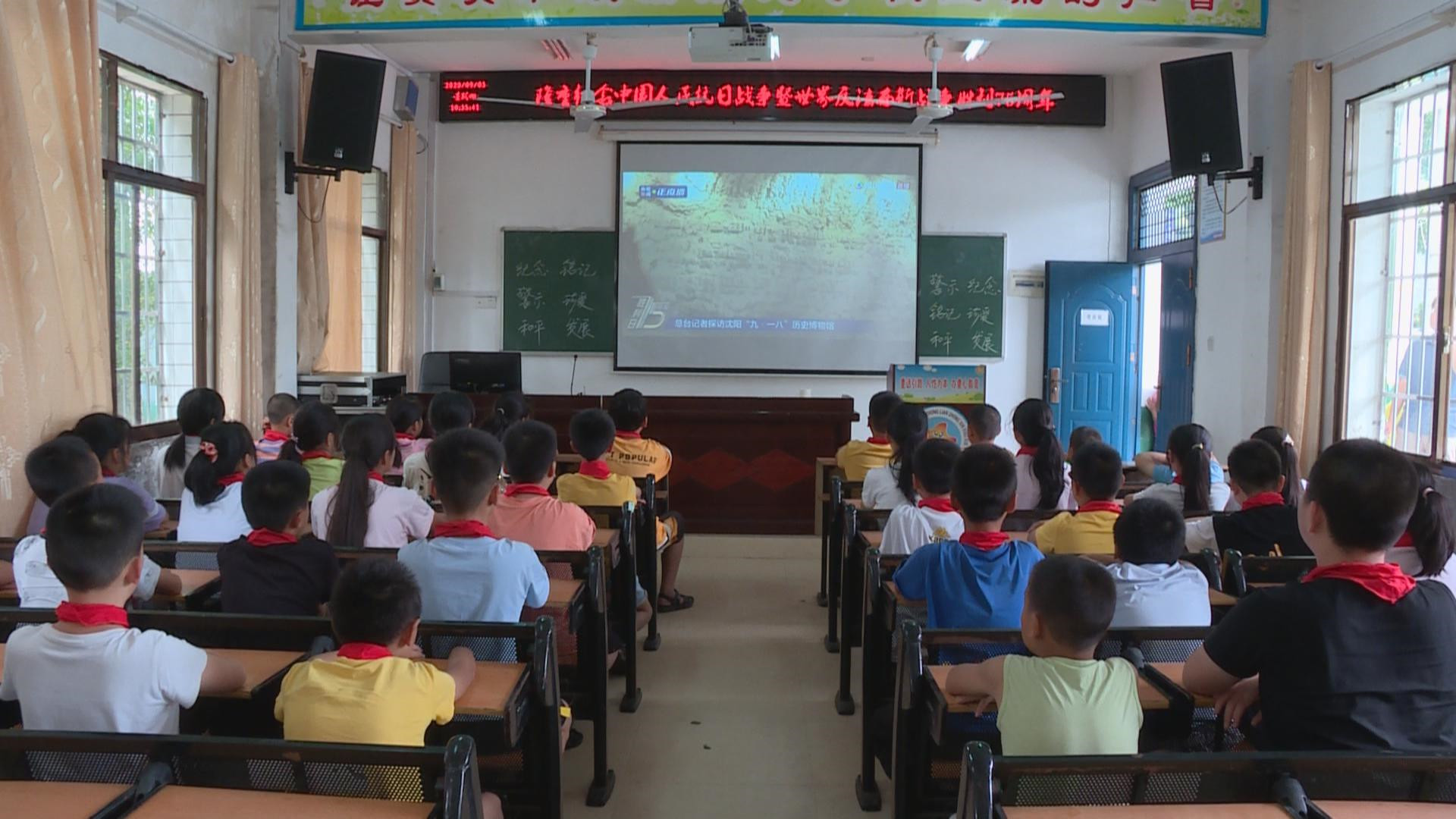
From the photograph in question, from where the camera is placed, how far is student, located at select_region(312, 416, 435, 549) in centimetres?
285

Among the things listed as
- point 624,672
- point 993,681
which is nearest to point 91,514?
point 993,681

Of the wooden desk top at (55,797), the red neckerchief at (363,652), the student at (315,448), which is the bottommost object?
the wooden desk top at (55,797)

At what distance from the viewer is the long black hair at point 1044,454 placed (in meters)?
3.94

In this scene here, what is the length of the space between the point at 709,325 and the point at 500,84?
2.42m

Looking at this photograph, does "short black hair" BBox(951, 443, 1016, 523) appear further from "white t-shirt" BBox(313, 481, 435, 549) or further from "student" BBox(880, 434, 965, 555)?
"white t-shirt" BBox(313, 481, 435, 549)

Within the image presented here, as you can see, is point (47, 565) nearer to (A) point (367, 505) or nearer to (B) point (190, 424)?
(A) point (367, 505)

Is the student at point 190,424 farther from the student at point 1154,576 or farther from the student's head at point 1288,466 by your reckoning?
the student's head at point 1288,466

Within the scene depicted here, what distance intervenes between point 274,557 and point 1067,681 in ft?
5.25

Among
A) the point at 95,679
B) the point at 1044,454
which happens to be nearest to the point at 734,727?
the point at 1044,454

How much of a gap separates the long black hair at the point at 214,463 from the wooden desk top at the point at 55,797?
1.82 metres

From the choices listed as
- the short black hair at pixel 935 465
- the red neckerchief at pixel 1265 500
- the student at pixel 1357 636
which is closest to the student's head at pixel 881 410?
the short black hair at pixel 935 465

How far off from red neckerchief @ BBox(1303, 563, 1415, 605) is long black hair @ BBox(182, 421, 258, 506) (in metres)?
2.76

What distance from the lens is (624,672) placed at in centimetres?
362

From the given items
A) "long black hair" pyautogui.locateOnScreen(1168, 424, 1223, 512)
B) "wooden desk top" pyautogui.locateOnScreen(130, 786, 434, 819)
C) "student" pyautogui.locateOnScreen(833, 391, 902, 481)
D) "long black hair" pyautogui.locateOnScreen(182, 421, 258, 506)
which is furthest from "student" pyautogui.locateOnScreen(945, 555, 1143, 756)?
"student" pyautogui.locateOnScreen(833, 391, 902, 481)
